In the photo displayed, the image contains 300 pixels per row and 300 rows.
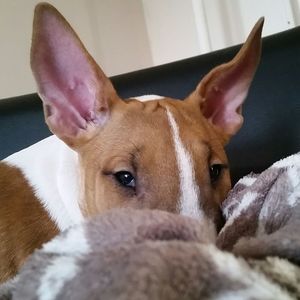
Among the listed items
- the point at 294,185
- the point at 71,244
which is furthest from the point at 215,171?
the point at 71,244

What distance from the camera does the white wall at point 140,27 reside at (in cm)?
163

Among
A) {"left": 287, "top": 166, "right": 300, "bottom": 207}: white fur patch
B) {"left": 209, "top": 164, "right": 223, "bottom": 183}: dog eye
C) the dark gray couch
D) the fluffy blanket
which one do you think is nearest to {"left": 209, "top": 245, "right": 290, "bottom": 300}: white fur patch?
the fluffy blanket

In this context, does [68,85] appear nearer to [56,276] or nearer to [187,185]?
[187,185]

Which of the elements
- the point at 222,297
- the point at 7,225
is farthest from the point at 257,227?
the point at 7,225

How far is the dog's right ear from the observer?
0.92 m

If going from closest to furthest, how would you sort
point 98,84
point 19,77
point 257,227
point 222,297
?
1. point 222,297
2. point 257,227
3. point 98,84
4. point 19,77

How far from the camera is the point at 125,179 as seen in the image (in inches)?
33.1

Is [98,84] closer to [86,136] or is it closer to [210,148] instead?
[86,136]

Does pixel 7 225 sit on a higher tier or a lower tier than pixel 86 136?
lower

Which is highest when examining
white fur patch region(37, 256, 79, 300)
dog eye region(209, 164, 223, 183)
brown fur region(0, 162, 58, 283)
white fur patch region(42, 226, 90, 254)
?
white fur patch region(42, 226, 90, 254)

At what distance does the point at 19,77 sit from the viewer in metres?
1.91

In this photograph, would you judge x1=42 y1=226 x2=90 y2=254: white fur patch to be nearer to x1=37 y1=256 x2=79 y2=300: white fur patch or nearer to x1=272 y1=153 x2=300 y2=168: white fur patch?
x1=37 y1=256 x2=79 y2=300: white fur patch

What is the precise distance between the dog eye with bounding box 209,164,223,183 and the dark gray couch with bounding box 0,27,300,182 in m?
0.37

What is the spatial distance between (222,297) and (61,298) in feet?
0.46
